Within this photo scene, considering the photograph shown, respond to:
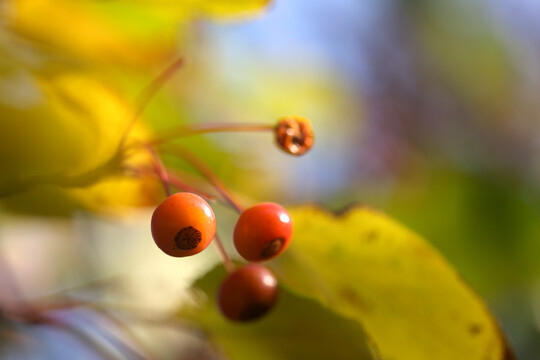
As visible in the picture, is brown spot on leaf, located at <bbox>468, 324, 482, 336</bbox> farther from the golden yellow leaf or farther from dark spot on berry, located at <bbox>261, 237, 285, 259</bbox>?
the golden yellow leaf

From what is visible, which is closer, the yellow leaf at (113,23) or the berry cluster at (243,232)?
the berry cluster at (243,232)

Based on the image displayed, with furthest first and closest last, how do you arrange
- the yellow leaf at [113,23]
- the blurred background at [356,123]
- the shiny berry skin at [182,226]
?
the blurred background at [356,123] < the yellow leaf at [113,23] < the shiny berry skin at [182,226]

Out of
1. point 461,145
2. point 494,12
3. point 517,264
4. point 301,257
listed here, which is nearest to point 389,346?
point 301,257

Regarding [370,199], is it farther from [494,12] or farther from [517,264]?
[494,12]

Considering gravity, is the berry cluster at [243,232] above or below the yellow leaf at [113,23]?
below

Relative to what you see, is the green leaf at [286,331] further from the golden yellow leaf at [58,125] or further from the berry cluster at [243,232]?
the golden yellow leaf at [58,125]

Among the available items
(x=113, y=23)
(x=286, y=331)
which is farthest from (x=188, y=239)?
(x=113, y=23)

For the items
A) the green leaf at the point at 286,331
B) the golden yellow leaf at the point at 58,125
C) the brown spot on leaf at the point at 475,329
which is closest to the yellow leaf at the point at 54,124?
the golden yellow leaf at the point at 58,125

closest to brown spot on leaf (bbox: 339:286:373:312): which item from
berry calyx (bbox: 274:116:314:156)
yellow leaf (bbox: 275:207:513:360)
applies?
yellow leaf (bbox: 275:207:513:360)
